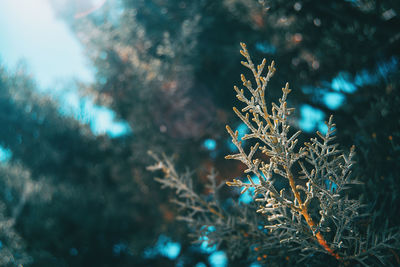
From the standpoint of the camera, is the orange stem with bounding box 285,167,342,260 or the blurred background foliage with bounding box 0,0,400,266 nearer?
the orange stem with bounding box 285,167,342,260

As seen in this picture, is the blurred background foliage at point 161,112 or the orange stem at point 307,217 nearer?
the orange stem at point 307,217

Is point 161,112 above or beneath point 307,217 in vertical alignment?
above

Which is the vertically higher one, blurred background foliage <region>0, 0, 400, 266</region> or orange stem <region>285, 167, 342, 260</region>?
blurred background foliage <region>0, 0, 400, 266</region>

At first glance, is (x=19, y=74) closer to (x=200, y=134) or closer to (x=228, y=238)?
(x=200, y=134)

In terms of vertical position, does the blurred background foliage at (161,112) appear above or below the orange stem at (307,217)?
above

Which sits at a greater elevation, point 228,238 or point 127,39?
point 127,39

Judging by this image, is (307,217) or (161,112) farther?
(161,112)

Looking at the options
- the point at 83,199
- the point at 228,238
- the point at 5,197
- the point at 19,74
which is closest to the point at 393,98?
the point at 228,238

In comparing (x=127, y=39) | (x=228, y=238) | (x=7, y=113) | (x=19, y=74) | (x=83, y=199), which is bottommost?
(x=228, y=238)
